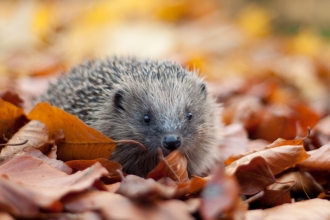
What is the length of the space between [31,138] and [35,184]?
0.90m

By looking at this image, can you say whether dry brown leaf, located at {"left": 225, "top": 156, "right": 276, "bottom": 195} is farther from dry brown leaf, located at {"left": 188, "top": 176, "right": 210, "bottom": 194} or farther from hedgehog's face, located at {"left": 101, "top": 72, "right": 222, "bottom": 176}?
hedgehog's face, located at {"left": 101, "top": 72, "right": 222, "bottom": 176}

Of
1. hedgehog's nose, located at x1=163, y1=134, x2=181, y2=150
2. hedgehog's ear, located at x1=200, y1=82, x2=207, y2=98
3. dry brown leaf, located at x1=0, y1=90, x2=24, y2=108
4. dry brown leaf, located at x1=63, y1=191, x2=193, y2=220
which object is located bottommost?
dry brown leaf, located at x1=63, y1=191, x2=193, y2=220

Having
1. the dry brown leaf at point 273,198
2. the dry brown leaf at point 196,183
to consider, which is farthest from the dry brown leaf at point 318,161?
the dry brown leaf at point 196,183

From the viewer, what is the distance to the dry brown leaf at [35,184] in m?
2.57

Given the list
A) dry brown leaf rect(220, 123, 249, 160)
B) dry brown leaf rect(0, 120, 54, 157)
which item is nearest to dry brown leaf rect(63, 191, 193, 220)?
dry brown leaf rect(0, 120, 54, 157)

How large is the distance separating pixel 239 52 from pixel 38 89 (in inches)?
264

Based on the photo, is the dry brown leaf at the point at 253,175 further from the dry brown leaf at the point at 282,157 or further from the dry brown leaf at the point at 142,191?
the dry brown leaf at the point at 142,191

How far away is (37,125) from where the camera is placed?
390 centimetres

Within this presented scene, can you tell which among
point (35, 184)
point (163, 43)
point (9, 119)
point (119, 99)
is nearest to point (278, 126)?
point (119, 99)

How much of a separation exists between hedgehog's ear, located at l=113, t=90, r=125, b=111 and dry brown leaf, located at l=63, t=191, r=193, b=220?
5.29 ft

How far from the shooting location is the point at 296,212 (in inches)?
Result: 121

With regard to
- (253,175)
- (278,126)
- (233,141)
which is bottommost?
(233,141)

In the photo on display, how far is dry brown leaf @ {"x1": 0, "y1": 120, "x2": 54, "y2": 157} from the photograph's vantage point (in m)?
3.67

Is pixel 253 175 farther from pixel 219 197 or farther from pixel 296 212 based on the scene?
pixel 219 197
